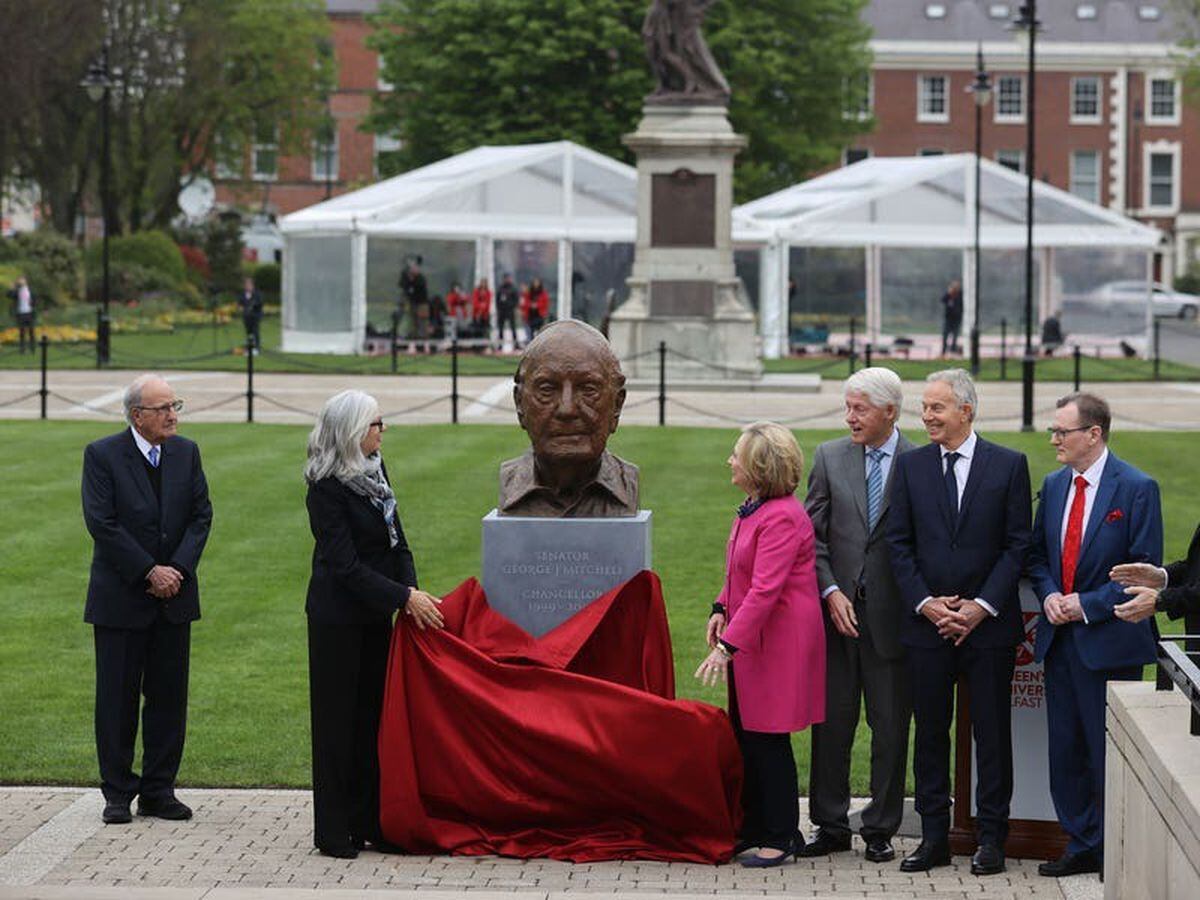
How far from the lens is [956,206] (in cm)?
4700

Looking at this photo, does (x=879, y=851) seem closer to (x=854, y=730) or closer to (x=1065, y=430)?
(x=854, y=730)

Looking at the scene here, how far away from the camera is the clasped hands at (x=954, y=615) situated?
8.84 meters

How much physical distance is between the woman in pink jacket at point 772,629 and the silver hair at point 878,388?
46 centimetres

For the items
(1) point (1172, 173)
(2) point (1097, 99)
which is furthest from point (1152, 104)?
(1) point (1172, 173)

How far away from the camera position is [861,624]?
30.4ft

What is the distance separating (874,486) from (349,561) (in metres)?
2.16

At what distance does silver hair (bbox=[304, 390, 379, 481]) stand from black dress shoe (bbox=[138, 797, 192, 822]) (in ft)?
5.41

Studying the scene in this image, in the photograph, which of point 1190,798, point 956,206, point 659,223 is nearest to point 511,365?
point 659,223

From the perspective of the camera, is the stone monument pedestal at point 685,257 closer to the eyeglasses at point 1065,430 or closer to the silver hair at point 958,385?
the silver hair at point 958,385

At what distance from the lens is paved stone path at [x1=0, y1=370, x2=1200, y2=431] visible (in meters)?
28.4

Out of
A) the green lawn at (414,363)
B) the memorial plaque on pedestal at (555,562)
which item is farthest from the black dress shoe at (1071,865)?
the green lawn at (414,363)

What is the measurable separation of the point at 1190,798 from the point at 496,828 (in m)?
3.54

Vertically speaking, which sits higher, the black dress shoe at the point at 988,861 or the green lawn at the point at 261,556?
the green lawn at the point at 261,556

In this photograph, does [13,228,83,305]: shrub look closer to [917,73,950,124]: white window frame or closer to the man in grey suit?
[917,73,950,124]: white window frame
